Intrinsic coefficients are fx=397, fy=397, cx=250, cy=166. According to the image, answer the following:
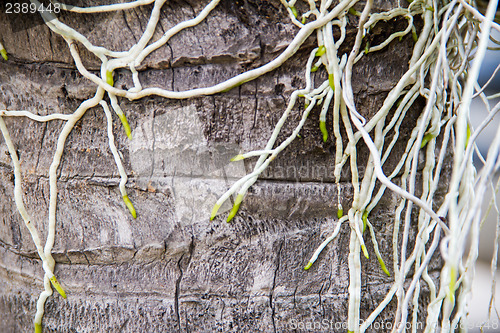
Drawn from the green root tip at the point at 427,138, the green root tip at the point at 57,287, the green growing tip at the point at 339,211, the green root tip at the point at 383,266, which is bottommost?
the green root tip at the point at 57,287

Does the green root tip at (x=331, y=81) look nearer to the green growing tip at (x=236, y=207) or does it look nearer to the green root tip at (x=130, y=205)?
the green growing tip at (x=236, y=207)

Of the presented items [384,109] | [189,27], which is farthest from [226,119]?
[384,109]

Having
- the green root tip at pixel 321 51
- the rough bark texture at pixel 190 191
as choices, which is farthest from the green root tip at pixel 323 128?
the green root tip at pixel 321 51

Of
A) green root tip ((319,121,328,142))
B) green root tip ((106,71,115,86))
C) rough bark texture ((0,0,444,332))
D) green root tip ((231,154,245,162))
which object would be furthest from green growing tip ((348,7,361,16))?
green root tip ((106,71,115,86))

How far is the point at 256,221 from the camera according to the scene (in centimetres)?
67

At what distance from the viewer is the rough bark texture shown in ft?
2.13

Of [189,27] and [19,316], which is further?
[19,316]

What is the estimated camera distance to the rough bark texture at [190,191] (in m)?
0.65

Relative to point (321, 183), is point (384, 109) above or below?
above

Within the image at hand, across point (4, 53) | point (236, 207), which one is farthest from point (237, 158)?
point (4, 53)

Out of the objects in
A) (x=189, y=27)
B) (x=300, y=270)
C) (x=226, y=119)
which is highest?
(x=189, y=27)

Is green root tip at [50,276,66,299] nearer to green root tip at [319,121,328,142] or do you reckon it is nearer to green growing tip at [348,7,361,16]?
green root tip at [319,121,328,142]

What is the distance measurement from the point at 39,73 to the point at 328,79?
19.7 inches

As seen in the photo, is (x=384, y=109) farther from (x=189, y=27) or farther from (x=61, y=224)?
(x=61, y=224)
